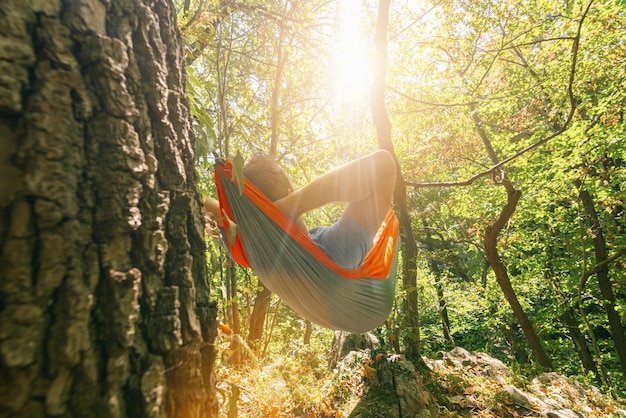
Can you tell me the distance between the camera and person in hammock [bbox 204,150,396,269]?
47.2 inches

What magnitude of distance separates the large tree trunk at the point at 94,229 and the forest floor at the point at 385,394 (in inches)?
58.4

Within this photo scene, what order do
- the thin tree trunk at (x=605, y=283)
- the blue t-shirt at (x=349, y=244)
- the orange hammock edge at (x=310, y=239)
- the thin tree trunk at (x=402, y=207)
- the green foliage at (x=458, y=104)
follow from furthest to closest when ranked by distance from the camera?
the thin tree trunk at (x=605, y=283), the green foliage at (x=458, y=104), the thin tree trunk at (x=402, y=207), the blue t-shirt at (x=349, y=244), the orange hammock edge at (x=310, y=239)

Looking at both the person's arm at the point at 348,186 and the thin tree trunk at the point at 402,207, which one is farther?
the thin tree trunk at the point at 402,207

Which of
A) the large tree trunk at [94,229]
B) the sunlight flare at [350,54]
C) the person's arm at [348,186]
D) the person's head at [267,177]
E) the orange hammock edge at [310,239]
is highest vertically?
the sunlight flare at [350,54]

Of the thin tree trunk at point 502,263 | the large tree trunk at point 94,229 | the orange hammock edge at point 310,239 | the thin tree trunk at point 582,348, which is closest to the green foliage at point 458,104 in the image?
the orange hammock edge at point 310,239

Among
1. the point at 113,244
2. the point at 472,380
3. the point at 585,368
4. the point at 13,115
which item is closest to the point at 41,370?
the point at 113,244

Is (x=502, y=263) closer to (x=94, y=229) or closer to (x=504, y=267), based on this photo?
(x=504, y=267)

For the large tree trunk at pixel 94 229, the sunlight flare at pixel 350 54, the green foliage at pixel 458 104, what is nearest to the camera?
the large tree trunk at pixel 94 229

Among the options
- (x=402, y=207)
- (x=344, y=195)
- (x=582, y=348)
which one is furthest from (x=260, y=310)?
(x=582, y=348)

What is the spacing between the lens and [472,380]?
9.07 ft

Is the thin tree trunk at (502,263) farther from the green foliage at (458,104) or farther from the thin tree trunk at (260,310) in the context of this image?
the thin tree trunk at (260,310)

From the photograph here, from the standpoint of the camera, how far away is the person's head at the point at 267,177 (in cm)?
135

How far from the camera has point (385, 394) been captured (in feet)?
6.78

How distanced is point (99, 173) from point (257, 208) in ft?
2.41
